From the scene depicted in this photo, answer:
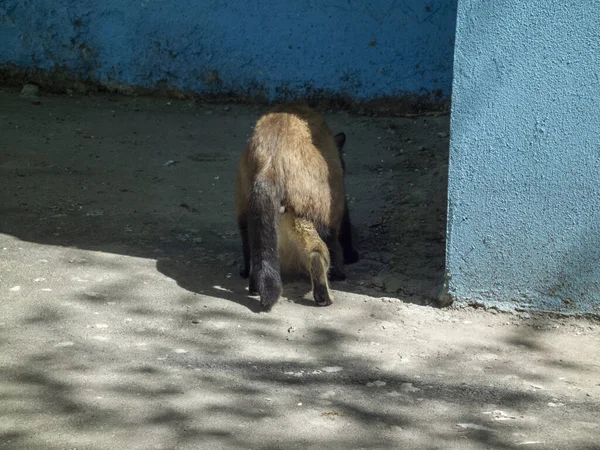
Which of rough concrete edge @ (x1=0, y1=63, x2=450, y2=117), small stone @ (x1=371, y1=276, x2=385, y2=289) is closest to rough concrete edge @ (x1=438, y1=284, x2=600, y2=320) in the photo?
small stone @ (x1=371, y1=276, x2=385, y2=289)

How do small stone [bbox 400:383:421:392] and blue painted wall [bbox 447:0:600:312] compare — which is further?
blue painted wall [bbox 447:0:600:312]

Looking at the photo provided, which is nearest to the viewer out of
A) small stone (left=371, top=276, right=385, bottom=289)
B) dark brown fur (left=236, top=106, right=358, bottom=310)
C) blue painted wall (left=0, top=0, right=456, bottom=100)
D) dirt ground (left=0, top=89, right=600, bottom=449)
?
dirt ground (left=0, top=89, right=600, bottom=449)

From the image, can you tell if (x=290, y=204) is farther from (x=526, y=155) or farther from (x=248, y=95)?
(x=248, y=95)

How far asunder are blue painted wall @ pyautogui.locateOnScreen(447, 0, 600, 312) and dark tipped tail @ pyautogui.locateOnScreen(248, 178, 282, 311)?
3.26 ft

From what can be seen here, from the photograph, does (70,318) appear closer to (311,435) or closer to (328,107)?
(311,435)

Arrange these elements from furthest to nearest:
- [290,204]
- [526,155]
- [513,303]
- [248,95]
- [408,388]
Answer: [248,95] → [290,204] → [513,303] → [526,155] → [408,388]

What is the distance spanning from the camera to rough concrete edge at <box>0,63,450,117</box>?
852cm

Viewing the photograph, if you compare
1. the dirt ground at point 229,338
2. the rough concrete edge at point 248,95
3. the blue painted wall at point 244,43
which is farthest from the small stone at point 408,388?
the blue painted wall at point 244,43

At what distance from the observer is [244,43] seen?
28.6ft

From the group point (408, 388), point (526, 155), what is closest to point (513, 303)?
point (526, 155)

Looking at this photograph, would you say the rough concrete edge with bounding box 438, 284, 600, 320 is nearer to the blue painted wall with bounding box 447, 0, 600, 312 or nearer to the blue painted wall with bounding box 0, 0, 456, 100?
the blue painted wall with bounding box 447, 0, 600, 312

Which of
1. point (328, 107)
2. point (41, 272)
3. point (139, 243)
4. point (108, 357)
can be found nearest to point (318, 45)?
point (328, 107)

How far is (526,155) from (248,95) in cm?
480

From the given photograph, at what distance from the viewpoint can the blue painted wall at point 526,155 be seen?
432cm
